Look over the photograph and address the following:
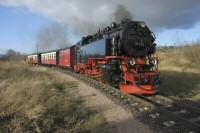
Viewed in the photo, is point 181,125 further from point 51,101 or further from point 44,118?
point 51,101

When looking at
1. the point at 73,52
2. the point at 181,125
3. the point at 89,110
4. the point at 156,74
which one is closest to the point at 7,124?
the point at 89,110

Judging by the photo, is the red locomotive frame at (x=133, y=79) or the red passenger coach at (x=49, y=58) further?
the red passenger coach at (x=49, y=58)

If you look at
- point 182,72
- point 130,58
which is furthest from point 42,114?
point 182,72

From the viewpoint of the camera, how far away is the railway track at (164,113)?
919 cm

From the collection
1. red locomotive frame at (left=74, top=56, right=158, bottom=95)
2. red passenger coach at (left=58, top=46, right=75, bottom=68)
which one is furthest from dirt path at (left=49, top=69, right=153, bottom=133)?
red passenger coach at (left=58, top=46, right=75, bottom=68)

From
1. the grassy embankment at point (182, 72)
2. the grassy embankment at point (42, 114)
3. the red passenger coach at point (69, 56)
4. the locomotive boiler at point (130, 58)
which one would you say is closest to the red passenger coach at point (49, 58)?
the red passenger coach at point (69, 56)

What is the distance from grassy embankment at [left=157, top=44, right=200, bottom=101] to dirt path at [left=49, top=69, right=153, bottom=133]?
3.88 meters

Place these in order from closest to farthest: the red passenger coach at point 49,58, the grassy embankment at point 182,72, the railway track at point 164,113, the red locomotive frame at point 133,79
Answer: the railway track at point 164,113
the red locomotive frame at point 133,79
the grassy embankment at point 182,72
the red passenger coach at point 49,58

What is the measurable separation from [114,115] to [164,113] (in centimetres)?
159

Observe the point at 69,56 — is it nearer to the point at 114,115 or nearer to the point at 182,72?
the point at 182,72

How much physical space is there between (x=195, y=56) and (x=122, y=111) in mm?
22587

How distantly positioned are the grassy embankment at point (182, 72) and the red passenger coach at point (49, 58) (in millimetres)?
15147

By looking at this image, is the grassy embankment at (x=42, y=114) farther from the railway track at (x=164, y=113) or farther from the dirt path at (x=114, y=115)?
the railway track at (x=164, y=113)

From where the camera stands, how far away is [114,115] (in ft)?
36.4
